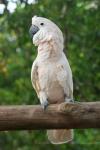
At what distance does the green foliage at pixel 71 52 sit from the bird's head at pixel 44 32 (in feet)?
5.29

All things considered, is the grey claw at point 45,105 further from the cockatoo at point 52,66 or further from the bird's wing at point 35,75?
the bird's wing at point 35,75

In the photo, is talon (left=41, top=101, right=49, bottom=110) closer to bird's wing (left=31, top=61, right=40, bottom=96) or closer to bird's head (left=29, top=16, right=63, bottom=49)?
bird's wing (left=31, top=61, right=40, bottom=96)

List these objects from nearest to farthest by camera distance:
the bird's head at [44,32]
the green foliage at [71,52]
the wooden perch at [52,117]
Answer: the wooden perch at [52,117]
the bird's head at [44,32]
the green foliage at [71,52]

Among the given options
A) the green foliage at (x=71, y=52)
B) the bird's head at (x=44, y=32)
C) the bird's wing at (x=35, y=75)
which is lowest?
the green foliage at (x=71, y=52)

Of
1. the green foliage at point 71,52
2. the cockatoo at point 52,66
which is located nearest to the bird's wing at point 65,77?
the cockatoo at point 52,66

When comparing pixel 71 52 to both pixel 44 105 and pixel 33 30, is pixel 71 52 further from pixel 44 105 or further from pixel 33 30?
pixel 44 105

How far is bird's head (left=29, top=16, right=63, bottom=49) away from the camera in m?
2.54

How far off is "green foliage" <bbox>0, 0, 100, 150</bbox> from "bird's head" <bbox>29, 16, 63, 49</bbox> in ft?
5.29

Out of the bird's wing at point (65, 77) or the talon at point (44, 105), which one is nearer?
the talon at point (44, 105)

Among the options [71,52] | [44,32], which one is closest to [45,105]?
[44,32]

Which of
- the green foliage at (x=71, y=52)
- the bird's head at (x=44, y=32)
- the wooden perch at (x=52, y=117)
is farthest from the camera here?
the green foliage at (x=71, y=52)

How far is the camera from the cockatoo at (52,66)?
2.55 m

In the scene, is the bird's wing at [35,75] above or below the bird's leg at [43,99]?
above

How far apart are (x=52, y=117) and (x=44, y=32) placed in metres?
0.42
